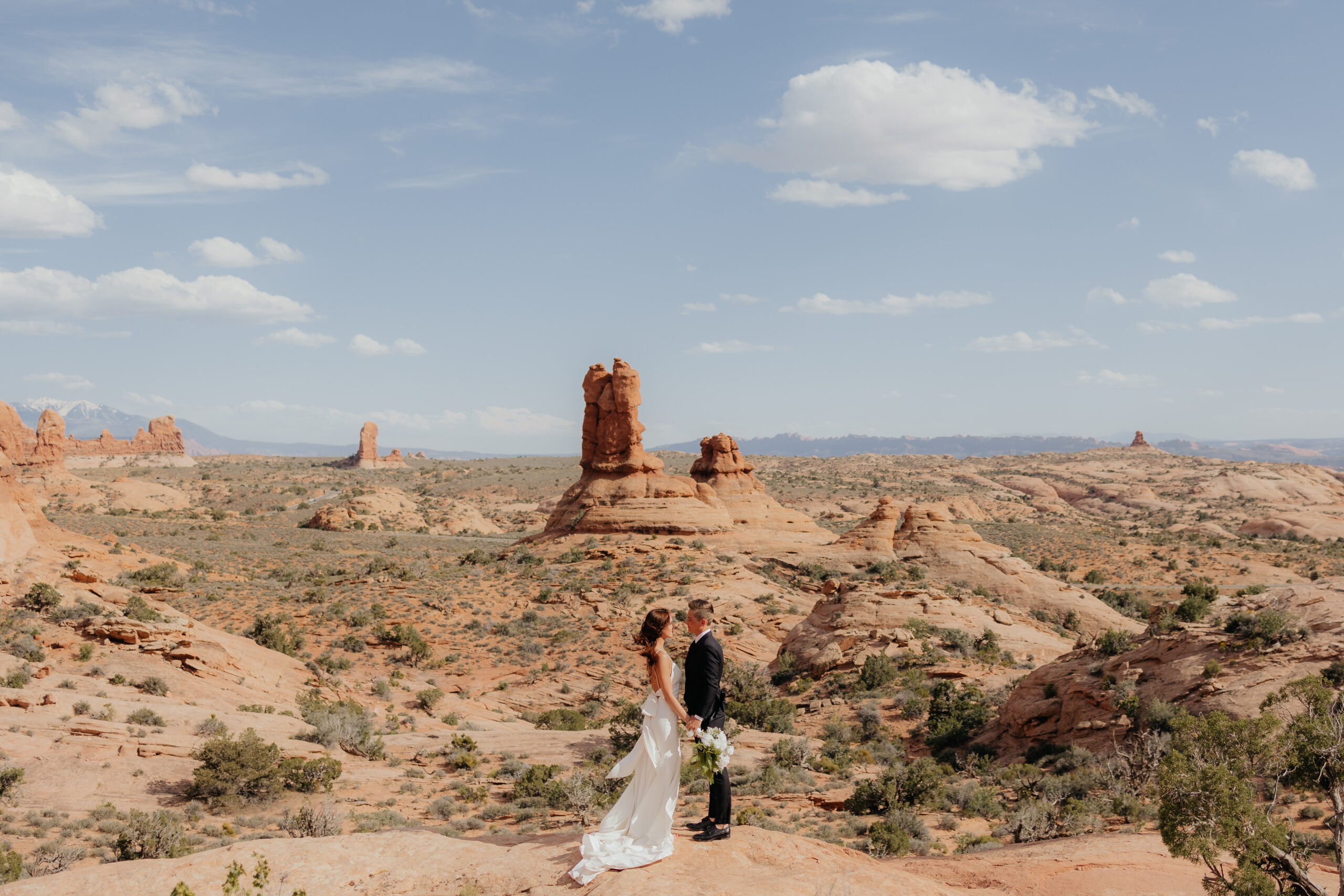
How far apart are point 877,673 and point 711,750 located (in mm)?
16802

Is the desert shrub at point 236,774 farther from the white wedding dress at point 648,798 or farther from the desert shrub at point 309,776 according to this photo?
the white wedding dress at point 648,798

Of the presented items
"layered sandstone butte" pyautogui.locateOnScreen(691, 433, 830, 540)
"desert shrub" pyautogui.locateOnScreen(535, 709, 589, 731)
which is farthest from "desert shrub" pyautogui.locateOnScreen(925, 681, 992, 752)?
"layered sandstone butte" pyautogui.locateOnScreen(691, 433, 830, 540)

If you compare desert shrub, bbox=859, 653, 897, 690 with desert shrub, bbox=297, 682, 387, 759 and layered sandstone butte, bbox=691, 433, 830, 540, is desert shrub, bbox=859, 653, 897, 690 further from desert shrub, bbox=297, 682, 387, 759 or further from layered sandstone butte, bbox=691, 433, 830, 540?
layered sandstone butte, bbox=691, 433, 830, 540

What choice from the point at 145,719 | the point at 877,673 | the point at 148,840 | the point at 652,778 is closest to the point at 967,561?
the point at 877,673

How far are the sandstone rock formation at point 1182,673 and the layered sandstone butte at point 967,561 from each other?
47.9 ft

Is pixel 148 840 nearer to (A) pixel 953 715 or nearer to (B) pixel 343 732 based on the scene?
(B) pixel 343 732

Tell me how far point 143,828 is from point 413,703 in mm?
13990

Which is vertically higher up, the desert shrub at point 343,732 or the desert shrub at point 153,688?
the desert shrub at point 153,688

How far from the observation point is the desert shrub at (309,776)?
551 inches

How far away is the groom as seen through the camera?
7508mm

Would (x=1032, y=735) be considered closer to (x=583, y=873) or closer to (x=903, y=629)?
(x=903, y=629)

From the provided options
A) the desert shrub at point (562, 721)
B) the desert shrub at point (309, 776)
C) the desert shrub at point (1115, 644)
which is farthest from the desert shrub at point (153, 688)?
the desert shrub at point (1115, 644)

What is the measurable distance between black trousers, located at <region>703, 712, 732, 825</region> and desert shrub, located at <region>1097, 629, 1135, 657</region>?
13.6 metres

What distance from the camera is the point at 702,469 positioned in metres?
52.5
